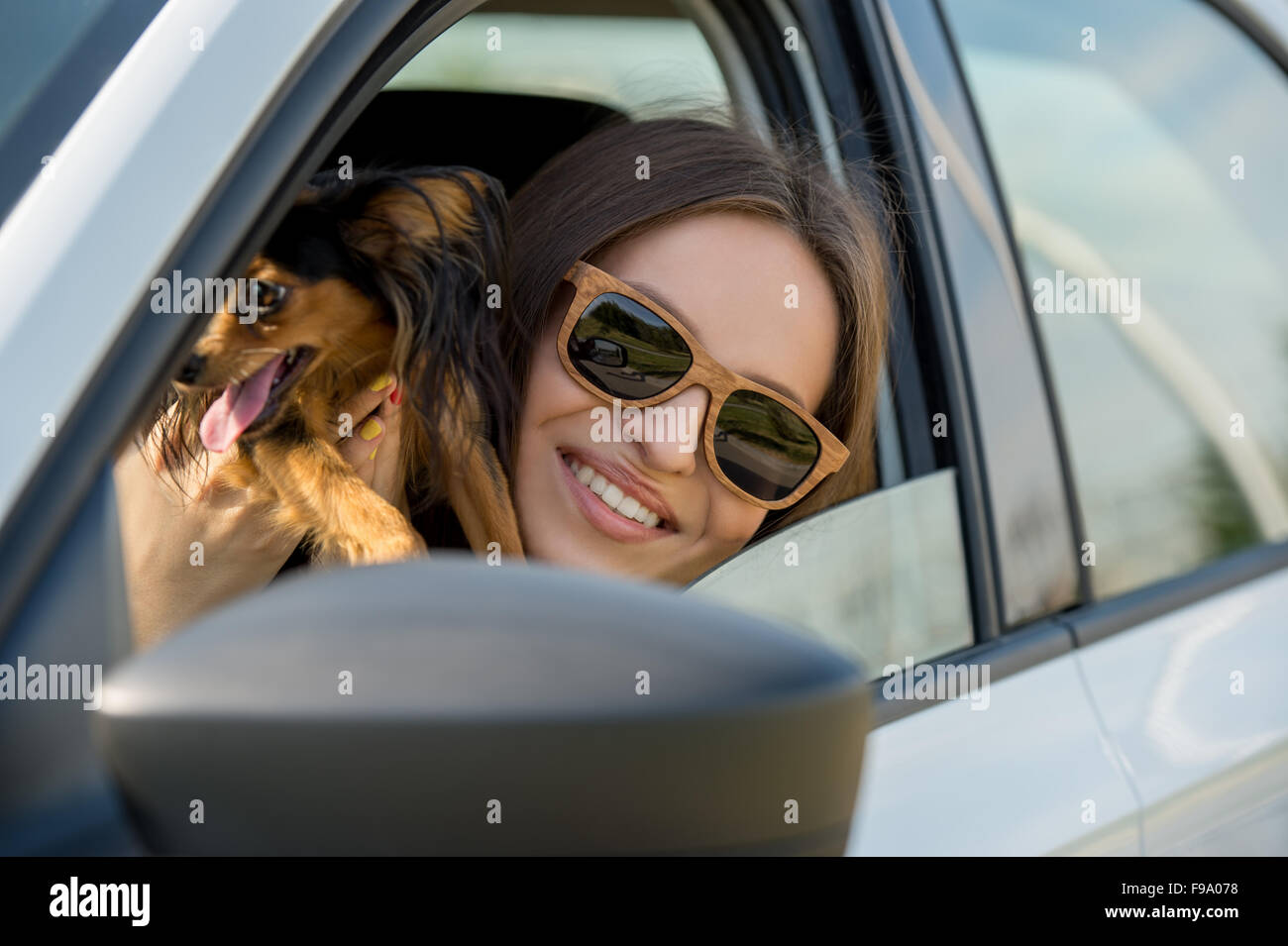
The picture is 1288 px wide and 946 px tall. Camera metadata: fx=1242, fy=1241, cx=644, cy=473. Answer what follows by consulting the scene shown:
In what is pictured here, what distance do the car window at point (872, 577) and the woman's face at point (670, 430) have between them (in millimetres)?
214

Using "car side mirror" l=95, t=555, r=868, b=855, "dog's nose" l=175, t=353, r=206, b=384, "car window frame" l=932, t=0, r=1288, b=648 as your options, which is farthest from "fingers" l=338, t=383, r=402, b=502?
"car side mirror" l=95, t=555, r=868, b=855

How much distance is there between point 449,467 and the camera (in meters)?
1.97

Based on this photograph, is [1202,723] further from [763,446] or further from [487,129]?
[487,129]

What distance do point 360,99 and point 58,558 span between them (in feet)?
1.95

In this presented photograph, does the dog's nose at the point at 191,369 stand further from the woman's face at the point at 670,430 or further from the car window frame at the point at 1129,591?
the car window frame at the point at 1129,591

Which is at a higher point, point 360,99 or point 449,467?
point 360,99

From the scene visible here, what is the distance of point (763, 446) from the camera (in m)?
2.11

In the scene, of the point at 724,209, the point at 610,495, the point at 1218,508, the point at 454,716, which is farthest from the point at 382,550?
the point at 1218,508

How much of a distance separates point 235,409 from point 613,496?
0.64m

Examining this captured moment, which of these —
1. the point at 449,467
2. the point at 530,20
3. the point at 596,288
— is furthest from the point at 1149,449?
the point at 530,20

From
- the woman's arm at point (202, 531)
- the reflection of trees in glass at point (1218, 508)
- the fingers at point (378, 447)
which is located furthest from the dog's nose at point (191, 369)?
the reflection of trees in glass at point (1218, 508)

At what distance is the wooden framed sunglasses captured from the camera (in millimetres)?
2023

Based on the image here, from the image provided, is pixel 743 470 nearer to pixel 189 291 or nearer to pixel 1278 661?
pixel 1278 661

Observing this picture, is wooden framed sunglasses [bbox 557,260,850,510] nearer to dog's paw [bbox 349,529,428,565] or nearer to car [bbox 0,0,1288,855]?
car [bbox 0,0,1288,855]
